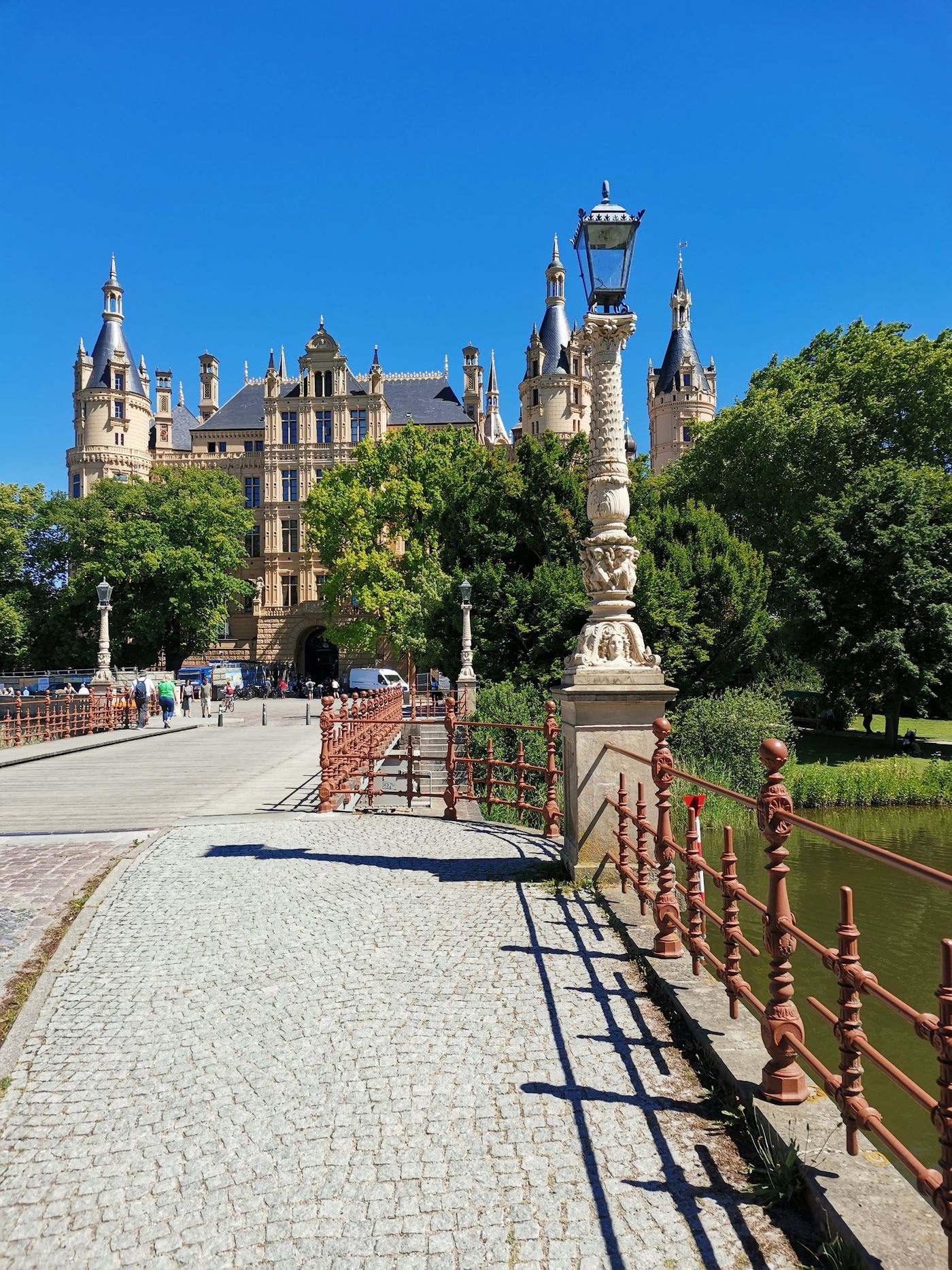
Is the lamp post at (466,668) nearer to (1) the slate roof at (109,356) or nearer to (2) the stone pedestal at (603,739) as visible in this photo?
(2) the stone pedestal at (603,739)

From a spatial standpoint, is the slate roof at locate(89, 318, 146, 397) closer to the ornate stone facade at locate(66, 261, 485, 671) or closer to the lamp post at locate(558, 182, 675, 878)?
the ornate stone facade at locate(66, 261, 485, 671)

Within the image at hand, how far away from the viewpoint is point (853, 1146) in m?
2.97

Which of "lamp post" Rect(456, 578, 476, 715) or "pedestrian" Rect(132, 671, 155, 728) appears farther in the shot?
"pedestrian" Rect(132, 671, 155, 728)

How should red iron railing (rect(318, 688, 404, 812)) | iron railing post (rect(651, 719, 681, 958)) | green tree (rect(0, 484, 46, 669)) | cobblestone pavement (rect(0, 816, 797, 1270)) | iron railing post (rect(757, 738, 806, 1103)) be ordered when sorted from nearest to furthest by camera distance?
cobblestone pavement (rect(0, 816, 797, 1270)) → iron railing post (rect(757, 738, 806, 1103)) → iron railing post (rect(651, 719, 681, 958)) → red iron railing (rect(318, 688, 404, 812)) → green tree (rect(0, 484, 46, 669))

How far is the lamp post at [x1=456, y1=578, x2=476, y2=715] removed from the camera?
24.4 metres

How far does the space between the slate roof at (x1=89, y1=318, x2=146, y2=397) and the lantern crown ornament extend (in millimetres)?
64219

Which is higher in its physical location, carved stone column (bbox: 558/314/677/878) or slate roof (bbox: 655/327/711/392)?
slate roof (bbox: 655/327/711/392)

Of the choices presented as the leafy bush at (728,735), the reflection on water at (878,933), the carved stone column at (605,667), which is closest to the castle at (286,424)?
the leafy bush at (728,735)

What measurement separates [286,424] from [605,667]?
58.5 metres

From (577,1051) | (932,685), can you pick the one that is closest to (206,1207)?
(577,1051)

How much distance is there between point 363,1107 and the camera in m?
3.62

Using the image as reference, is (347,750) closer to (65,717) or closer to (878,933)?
(878,933)

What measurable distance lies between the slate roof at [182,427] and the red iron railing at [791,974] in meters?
69.8

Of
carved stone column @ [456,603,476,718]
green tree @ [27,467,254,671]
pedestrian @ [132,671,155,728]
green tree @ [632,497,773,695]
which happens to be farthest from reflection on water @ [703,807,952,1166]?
green tree @ [27,467,254,671]
